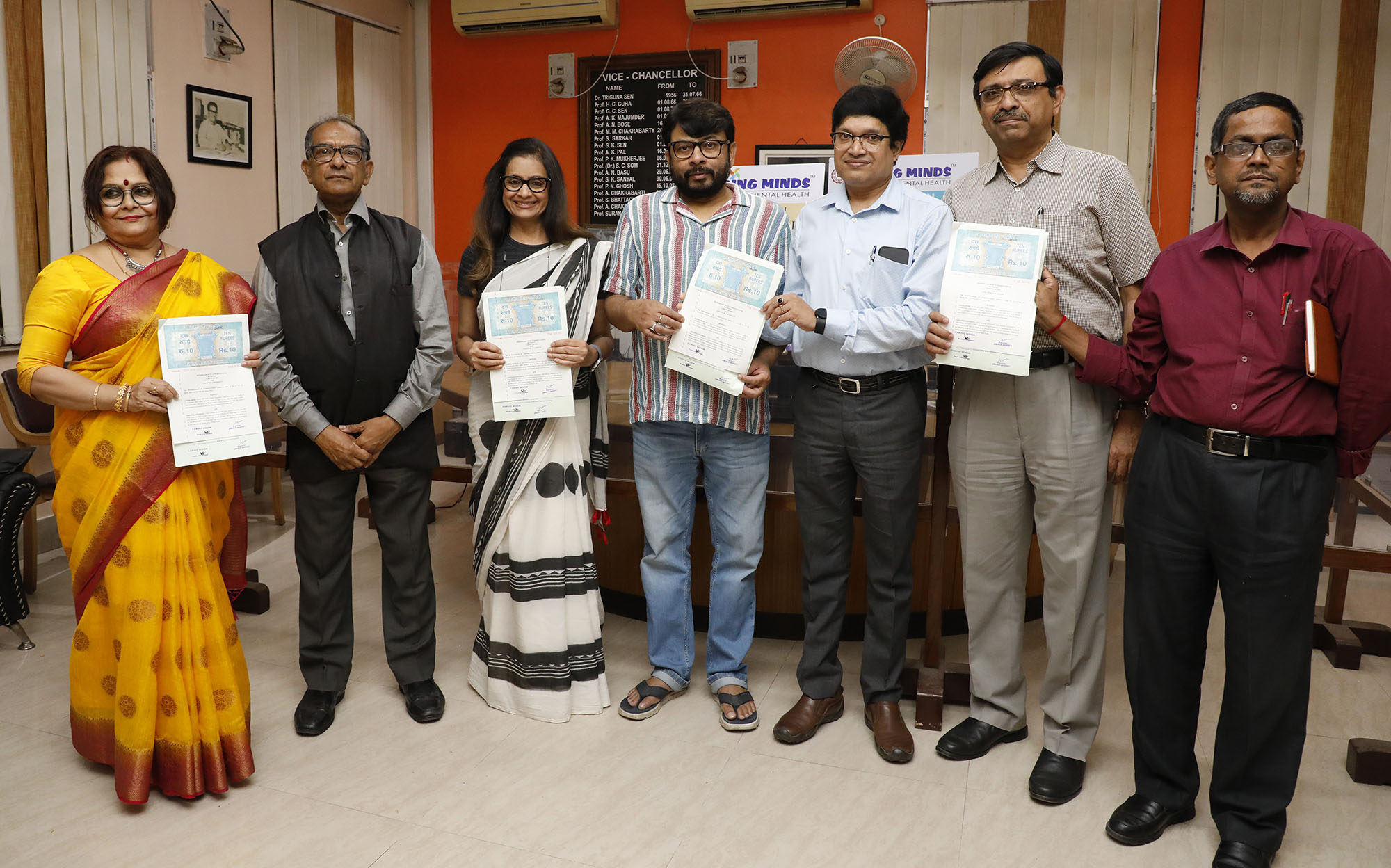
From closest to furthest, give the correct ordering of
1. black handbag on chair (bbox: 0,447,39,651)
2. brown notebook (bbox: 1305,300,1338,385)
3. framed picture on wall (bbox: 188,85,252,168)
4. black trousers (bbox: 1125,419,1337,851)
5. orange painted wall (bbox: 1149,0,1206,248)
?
brown notebook (bbox: 1305,300,1338,385) → black trousers (bbox: 1125,419,1337,851) → black handbag on chair (bbox: 0,447,39,651) → framed picture on wall (bbox: 188,85,252,168) → orange painted wall (bbox: 1149,0,1206,248)

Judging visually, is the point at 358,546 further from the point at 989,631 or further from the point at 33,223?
the point at 989,631

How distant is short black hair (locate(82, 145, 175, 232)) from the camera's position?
224 centimetres

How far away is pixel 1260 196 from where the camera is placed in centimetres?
187

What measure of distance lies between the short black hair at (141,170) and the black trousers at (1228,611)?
2268 millimetres

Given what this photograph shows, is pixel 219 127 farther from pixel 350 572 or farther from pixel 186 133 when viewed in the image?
pixel 350 572

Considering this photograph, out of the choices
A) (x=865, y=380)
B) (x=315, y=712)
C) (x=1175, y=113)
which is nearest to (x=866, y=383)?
(x=865, y=380)

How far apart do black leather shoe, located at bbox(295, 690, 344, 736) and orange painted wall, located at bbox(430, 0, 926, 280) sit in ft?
9.66

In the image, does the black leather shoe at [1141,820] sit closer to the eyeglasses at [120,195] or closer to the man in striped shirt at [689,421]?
the man in striped shirt at [689,421]

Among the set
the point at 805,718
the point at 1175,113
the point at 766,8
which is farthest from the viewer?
the point at 766,8

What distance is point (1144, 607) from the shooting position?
214cm

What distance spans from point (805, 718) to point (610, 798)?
0.58 metres

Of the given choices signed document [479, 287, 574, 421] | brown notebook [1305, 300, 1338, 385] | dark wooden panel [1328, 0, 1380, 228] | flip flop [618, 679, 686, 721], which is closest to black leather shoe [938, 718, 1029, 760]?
flip flop [618, 679, 686, 721]

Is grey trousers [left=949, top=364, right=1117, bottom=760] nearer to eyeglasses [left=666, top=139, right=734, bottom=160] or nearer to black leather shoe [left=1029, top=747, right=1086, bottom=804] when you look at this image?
black leather shoe [left=1029, top=747, right=1086, bottom=804]

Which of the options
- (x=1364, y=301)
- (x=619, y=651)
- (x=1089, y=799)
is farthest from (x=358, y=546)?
(x=1364, y=301)
